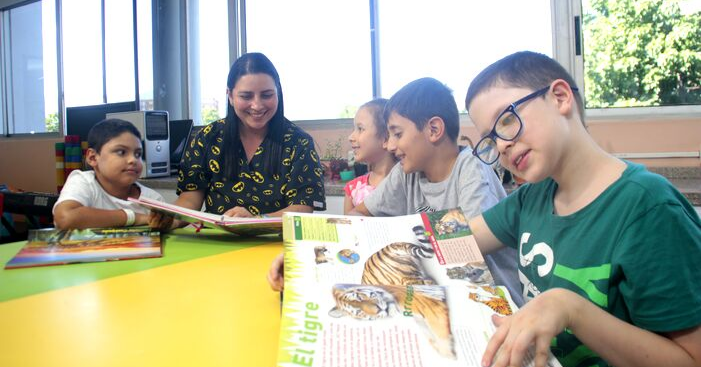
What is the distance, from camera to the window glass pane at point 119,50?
4.36 metres

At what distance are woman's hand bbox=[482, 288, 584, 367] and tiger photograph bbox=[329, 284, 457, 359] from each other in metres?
0.05

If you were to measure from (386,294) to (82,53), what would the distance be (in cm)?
522

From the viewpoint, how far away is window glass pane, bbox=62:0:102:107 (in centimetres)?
475

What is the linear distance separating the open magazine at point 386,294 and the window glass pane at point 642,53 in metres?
2.12


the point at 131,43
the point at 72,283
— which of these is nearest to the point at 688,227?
the point at 72,283

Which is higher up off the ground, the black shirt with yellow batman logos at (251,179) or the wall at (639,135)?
the wall at (639,135)

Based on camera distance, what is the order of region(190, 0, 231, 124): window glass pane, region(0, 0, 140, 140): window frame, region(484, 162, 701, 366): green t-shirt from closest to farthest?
region(484, 162, 701, 366): green t-shirt < region(190, 0, 231, 124): window glass pane < region(0, 0, 140, 140): window frame

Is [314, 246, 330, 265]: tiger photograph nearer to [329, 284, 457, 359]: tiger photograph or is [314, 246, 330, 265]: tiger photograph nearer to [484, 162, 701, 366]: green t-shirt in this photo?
[329, 284, 457, 359]: tiger photograph

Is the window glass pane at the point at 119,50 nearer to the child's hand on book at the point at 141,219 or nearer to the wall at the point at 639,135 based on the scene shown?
the wall at the point at 639,135

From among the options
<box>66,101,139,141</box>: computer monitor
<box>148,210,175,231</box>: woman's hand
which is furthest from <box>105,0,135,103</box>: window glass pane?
<box>148,210,175,231</box>: woman's hand

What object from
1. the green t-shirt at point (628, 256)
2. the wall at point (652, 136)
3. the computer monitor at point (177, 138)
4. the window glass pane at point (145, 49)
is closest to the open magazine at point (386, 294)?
the green t-shirt at point (628, 256)

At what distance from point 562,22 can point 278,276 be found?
2409mm

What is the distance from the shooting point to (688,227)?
58 cm

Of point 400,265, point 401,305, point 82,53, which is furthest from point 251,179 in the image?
point 82,53
